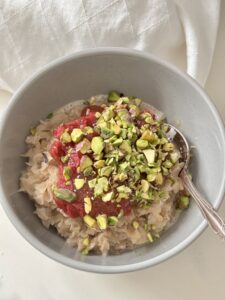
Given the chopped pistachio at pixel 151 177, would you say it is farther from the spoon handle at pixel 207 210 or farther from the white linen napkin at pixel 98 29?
the white linen napkin at pixel 98 29

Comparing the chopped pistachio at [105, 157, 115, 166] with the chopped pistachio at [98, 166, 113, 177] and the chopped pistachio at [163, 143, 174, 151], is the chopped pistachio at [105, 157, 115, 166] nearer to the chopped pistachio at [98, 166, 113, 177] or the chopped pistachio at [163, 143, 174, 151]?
the chopped pistachio at [98, 166, 113, 177]

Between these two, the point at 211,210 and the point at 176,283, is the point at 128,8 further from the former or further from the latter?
the point at 176,283

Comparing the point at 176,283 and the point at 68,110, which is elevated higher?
the point at 68,110

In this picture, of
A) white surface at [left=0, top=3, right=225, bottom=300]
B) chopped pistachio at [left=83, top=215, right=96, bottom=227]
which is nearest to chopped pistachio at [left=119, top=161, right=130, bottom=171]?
chopped pistachio at [left=83, top=215, right=96, bottom=227]

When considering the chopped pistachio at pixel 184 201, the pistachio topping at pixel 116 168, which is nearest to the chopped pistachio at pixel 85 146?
the pistachio topping at pixel 116 168

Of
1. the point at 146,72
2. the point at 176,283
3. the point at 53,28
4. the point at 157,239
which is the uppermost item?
the point at 53,28

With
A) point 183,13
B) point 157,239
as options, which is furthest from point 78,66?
point 157,239

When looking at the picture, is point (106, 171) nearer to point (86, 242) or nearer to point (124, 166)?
point (124, 166)
